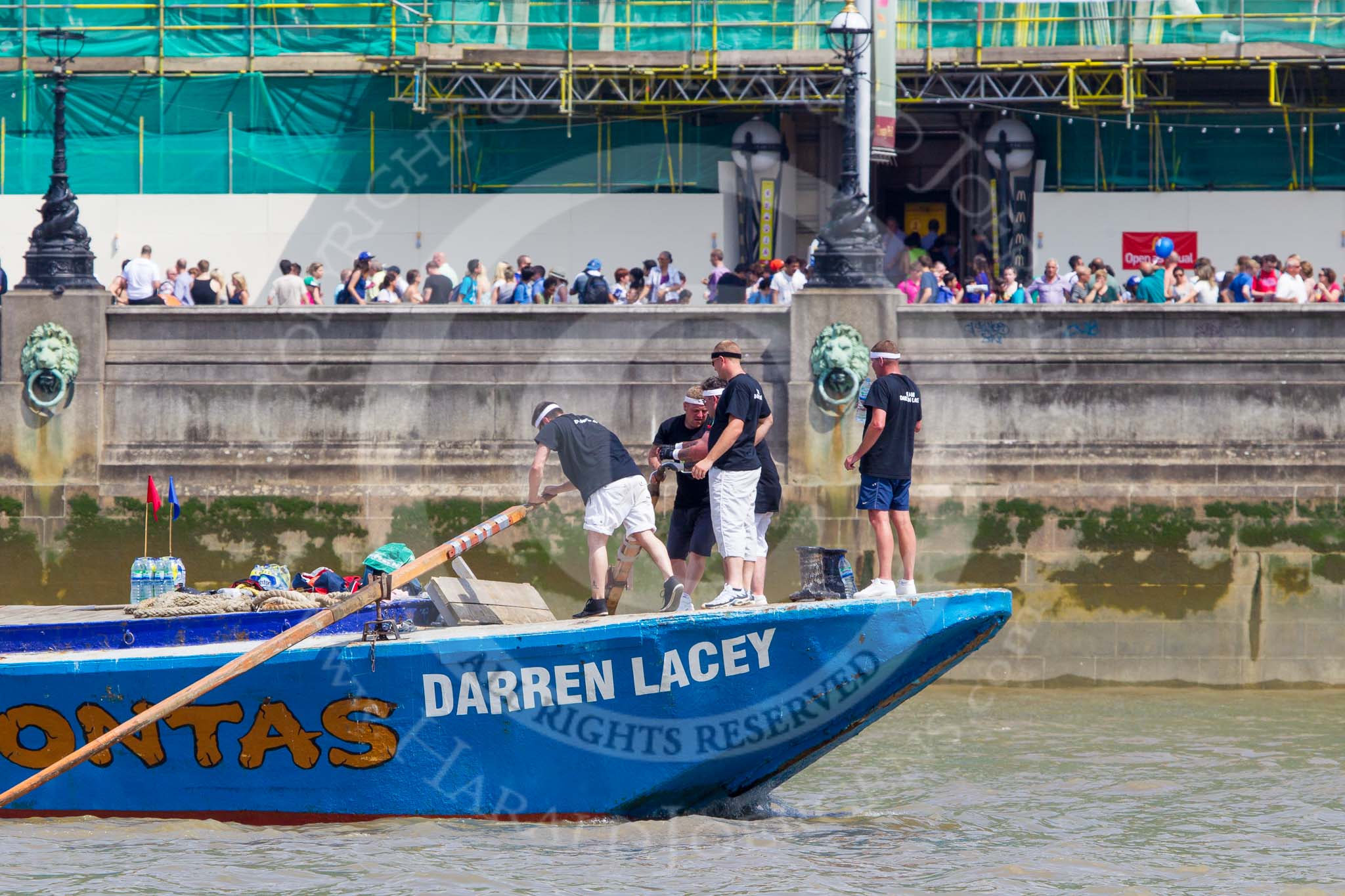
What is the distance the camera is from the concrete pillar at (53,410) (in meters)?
17.6

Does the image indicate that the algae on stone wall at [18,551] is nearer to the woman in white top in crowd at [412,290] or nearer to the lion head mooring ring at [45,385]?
the lion head mooring ring at [45,385]

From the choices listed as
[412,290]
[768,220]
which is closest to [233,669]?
[412,290]

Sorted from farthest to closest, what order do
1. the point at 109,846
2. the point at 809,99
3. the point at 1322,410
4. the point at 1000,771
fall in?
1. the point at 809,99
2. the point at 1322,410
3. the point at 1000,771
4. the point at 109,846

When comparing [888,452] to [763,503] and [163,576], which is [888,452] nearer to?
[763,503]

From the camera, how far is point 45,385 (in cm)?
1755

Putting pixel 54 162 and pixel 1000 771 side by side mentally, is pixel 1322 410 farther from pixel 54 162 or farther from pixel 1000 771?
pixel 54 162

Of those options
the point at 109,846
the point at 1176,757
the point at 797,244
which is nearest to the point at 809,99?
the point at 797,244

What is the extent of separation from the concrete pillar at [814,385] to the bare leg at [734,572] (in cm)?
572

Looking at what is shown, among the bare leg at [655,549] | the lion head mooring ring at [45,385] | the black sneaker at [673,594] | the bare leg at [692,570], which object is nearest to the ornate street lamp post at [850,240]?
the bare leg at [692,570]

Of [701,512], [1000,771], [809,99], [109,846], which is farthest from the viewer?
[809,99]

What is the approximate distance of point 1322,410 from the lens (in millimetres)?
16938

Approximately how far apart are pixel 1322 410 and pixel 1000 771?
17.9 ft

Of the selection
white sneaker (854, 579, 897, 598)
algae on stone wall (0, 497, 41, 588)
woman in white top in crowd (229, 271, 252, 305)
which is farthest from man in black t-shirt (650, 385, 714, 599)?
woman in white top in crowd (229, 271, 252, 305)

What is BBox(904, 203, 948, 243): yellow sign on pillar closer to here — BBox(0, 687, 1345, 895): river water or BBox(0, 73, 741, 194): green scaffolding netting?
BBox(0, 73, 741, 194): green scaffolding netting
